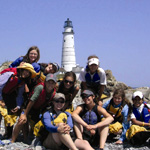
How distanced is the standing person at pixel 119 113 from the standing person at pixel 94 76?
487mm

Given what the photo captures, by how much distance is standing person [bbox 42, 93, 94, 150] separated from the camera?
5355 mm

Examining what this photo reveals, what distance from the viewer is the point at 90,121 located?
243 inches

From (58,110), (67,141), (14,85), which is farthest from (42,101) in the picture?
(67,141)

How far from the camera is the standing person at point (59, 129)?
5.36 meters

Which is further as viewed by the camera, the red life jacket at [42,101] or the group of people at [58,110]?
the red life jacket at [42,101]

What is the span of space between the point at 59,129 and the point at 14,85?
1.77m

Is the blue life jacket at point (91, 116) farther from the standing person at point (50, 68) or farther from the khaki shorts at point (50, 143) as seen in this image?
the standing person at point (50, 68)

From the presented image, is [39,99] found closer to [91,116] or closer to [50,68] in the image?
[50,68]

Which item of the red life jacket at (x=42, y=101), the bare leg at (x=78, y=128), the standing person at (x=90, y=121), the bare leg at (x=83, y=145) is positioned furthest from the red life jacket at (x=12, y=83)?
the bare leg at (x=83, y=145)

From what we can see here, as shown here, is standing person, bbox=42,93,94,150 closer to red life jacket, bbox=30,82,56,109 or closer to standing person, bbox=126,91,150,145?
red life jacket, bbox=30,82,56,109

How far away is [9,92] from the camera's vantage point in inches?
247

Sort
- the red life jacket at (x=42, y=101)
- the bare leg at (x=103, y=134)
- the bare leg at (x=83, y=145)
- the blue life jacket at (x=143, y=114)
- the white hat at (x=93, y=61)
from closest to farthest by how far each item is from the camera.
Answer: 1. the bare leg at (x=83, y=145)
2. the bare leg at (x=103, y=134)
3. the red life jacket at (x=42, y=101)
4. the blue life jacket at (x=143, y=114)
5. the white hat at (x=93, y=61)

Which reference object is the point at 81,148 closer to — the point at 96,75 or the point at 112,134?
the point at 112,134

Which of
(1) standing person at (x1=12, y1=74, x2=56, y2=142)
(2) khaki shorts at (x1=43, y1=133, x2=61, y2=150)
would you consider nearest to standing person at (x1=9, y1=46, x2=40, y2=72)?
(1) standing person at (x1=12, y1=74, x2=56, y2=142)
